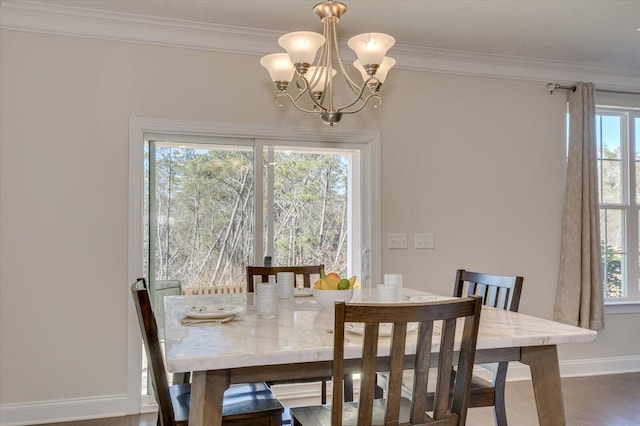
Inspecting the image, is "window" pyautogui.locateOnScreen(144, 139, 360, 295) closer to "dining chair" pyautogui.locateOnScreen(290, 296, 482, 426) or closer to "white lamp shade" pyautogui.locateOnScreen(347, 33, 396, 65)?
"white lamp shade" pyautogui.locateOnScreen(347, 33, 396, 65)

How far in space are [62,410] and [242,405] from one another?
6.18 ft

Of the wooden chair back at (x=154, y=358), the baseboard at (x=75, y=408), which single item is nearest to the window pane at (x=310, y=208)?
the baseboard at (x=75, y=408)

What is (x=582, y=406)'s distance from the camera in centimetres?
340

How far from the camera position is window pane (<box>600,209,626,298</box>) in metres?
4.36

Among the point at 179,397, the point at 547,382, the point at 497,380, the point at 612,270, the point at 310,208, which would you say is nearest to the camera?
the point at 547,382

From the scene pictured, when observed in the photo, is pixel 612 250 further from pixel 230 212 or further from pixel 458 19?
pixel 230 212

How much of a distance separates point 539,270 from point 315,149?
2.12m

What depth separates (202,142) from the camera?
11.6 feet

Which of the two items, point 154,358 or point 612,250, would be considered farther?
point 612,250

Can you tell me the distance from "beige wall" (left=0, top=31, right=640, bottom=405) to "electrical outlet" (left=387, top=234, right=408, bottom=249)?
0.16ft

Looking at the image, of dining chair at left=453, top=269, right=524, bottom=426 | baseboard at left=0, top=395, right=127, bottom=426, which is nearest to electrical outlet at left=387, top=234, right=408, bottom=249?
dining chair at left=453, top=269, right=524, bottom=426

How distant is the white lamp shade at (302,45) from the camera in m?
2.19

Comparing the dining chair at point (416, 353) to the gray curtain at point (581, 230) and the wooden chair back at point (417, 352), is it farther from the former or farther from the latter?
the gray curtain at point (581, 230)

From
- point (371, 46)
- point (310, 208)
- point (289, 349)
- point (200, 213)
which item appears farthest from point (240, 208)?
point (289, 349)
